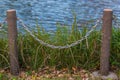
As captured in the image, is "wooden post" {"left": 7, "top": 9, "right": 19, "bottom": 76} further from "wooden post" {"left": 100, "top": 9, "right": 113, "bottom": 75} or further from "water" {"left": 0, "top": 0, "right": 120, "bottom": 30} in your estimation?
"water" {"left": 0, "top": 0, "right": 120, "bottom": 30}

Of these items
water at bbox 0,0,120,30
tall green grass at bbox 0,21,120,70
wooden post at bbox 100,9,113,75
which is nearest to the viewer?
wooden post at bbox 100,9,113,75

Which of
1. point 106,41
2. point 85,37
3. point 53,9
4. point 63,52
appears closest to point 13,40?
point 63,52

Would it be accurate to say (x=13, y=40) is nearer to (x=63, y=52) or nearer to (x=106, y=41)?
(x=63, y=52)

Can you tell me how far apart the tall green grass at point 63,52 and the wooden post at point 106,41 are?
0.87ft

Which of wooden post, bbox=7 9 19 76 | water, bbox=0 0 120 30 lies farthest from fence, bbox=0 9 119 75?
water, bbox=0 0 120 30

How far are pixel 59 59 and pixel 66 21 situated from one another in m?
4.49

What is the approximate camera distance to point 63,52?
5746 mm

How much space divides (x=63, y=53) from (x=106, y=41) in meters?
0.84

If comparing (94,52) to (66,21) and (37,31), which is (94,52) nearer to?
(37,31)

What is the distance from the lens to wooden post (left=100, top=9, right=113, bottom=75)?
527 centimetres

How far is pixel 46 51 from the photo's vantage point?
5.77m

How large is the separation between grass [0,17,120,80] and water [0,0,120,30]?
145 inches

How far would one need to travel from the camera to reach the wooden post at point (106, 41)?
527 centimetres

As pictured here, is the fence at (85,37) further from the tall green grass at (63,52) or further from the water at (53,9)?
the water at (53,9)
